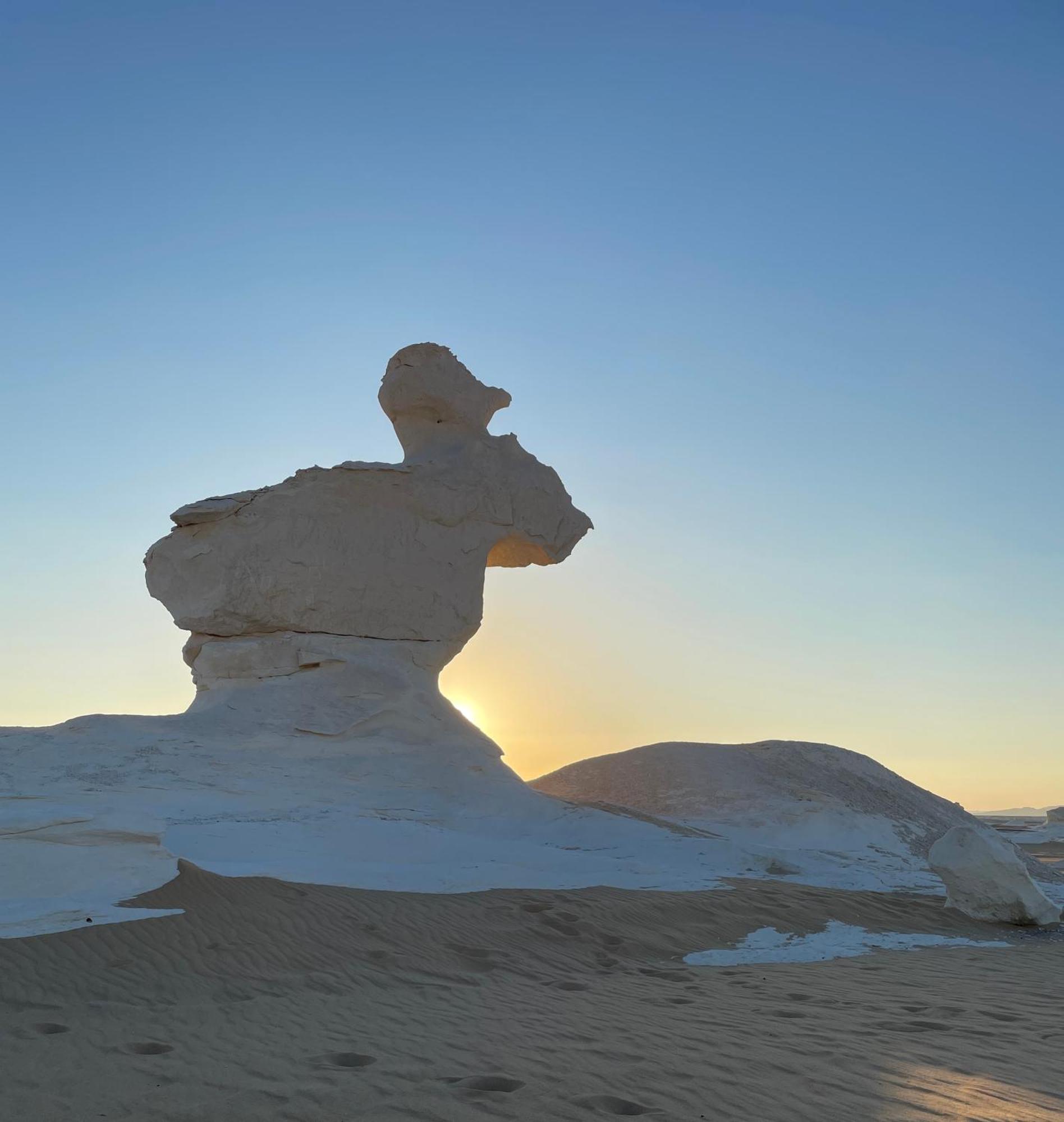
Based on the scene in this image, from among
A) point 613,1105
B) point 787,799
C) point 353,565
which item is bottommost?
point 613,1105

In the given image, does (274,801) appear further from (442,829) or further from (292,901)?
(292,901)

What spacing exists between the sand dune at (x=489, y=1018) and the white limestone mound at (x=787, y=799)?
172 inches

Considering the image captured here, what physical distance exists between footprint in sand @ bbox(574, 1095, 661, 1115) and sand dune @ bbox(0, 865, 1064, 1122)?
0.01 m

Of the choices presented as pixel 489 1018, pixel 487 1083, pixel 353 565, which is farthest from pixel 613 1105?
pixel 353 565

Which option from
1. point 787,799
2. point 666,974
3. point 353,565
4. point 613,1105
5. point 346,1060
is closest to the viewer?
point 613,1105

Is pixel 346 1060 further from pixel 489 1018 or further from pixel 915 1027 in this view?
pixel 915 1027

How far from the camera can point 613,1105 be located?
414 cm

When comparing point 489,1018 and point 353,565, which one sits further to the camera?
point 353,565

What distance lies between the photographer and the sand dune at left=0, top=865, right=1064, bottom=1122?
13.9ft

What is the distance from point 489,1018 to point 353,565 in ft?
26.8

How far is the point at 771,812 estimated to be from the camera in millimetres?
14781

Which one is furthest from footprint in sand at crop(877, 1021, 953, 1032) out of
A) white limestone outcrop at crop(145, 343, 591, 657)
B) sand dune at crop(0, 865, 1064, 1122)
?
white limestone outcrop at crop(145, 343, 591, 657)

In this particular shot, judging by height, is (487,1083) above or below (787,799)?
below

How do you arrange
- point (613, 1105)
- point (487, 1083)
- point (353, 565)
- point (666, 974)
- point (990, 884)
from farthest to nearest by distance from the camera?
point (353, 565) < point (990, 884) < point (666, 974) < point (487, 1083) < point (613, 1105)
